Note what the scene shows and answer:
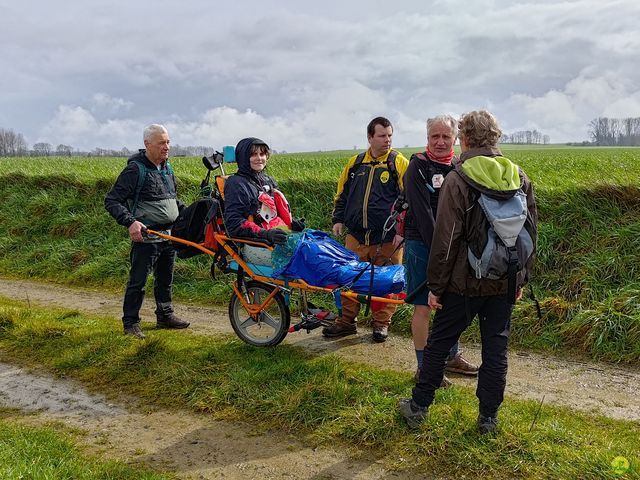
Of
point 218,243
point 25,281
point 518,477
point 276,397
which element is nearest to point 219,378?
point 276,397

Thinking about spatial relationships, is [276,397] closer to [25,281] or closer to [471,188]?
[471,188]

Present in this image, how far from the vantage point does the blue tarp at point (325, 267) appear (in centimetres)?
502

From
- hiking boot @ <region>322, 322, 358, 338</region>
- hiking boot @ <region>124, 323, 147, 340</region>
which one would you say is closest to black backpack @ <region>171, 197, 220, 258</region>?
hiking boot @ <region>124, 323, 147, 340</region>

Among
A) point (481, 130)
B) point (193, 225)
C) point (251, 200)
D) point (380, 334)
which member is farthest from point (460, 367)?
point (193, 225)

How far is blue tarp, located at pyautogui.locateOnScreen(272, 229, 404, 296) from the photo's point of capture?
5.02 metres

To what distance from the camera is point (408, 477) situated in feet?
12.0

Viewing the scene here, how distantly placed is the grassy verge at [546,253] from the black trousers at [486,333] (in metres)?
2.63

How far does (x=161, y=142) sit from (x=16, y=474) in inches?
150

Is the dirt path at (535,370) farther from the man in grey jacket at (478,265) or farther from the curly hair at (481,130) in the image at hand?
the curly hair at (481,130)

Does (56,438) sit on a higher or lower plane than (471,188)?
lower

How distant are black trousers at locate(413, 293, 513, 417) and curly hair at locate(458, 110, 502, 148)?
1.09 m

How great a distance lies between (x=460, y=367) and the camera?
534cm

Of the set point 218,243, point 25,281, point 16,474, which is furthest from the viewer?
point 25,281

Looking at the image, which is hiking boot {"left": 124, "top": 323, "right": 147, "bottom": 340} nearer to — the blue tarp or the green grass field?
the green grass field
